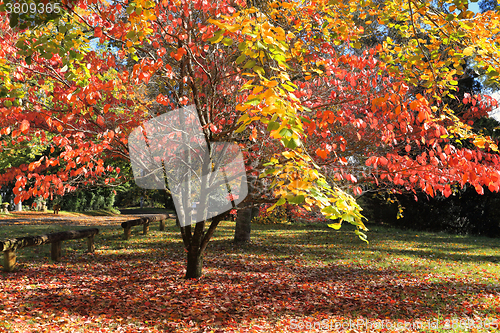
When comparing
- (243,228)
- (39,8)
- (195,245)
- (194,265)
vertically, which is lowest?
(194,265)

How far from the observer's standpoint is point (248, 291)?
598 centimetres

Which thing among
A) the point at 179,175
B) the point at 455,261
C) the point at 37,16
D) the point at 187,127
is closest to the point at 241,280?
the point at 179,175

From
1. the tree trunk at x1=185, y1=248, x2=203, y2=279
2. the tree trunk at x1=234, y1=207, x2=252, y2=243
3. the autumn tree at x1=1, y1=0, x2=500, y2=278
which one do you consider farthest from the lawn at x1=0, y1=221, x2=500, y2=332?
the autumn tree at x1=1, y1=0, x2=500, y2=278

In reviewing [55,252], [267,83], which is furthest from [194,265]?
[267,83]

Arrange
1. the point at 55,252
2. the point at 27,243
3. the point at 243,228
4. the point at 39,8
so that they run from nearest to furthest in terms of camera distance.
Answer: the point at 39,8
the point at 27,243
the point at 55,252
the point at 243,228

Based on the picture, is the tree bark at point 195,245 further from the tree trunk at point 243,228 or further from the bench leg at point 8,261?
the tree trunk at point 243,228

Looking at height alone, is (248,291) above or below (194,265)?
below

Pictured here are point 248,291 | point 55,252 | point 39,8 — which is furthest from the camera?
point 55,252

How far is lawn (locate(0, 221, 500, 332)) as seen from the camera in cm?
449

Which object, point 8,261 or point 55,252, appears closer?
point 8,261

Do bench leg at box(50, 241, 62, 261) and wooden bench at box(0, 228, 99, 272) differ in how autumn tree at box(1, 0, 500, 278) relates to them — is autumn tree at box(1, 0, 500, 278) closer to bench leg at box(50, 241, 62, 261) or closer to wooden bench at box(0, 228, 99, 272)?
wooden bench at box(0, 228, 99, 272)

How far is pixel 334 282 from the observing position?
6.82m

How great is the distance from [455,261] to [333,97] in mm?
6469

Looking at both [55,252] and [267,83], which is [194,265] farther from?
[267,83]
